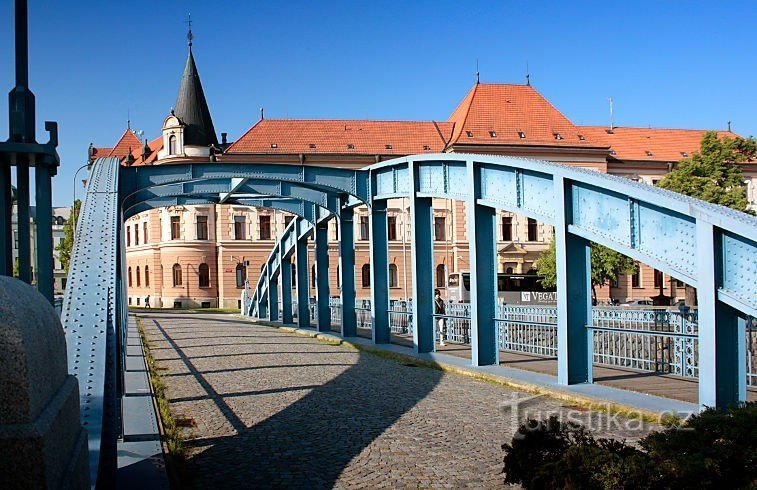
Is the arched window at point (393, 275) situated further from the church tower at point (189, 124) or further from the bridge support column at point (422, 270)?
the bridge support column at point (422, 270)

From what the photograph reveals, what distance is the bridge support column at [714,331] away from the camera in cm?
909

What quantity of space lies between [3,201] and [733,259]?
714 cm

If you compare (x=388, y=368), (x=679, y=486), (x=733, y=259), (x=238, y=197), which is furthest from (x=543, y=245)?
(x=679, y=486)

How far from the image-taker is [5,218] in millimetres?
6773

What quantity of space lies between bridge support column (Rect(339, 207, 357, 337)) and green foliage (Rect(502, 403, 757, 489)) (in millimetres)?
16382

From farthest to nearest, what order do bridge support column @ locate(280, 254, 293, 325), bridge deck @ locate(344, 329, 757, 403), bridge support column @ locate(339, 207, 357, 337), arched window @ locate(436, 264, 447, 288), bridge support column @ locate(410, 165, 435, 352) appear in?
arched window @ locate(436, 264, 447, 288) → bridge support column @ locate(280, 254, 293, 325) → bridge support column @ locate(339, 207, 357, 337) → bridge support column @ locate(410, 165, 435, 352) → bridge deck @ locate(344, 329, 757, 403)

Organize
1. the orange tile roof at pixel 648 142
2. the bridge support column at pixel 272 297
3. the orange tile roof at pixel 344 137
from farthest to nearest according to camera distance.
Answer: the orange tile roof at pixel 648 142
the orange tile roof at pixel 344 137
the bridge support column at pixel 272 297

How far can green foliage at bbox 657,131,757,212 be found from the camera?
4394 centimetres

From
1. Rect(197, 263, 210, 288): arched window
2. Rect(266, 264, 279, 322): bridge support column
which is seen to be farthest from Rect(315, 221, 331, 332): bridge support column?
Rect(197, 263, 210, 288): arched window

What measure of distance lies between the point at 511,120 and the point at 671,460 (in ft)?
200

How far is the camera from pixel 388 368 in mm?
15664

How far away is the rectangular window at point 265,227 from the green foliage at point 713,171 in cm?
2997

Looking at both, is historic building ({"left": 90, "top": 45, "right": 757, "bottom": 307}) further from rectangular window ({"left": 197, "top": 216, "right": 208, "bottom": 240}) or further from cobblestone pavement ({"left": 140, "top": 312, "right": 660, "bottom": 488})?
cobblestone pavement ({"left": 140, "top": 312, "right": 660, "bottom": 488})

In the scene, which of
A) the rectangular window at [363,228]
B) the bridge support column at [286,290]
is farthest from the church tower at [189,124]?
the bridge support column at [286,290]
